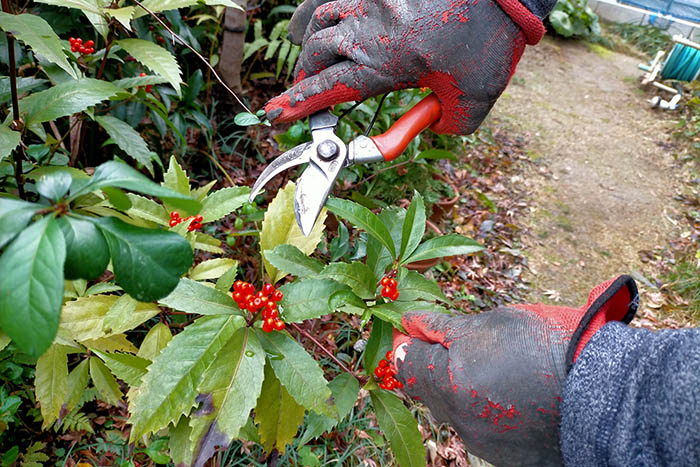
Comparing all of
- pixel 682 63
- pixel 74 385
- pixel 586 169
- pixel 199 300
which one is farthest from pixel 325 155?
pixel 682 63

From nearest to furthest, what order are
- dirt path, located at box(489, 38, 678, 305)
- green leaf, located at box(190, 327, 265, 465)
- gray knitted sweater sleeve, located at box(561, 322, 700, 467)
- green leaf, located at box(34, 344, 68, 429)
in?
gray knitted sweater sleeve, located at box(561, 322, 700, 467) < green leaf, located at box(190, 327, 265, 465) < green leaf, located at box(34, 344, 68, 429) < dirt path, located at box(489, 38, 678, 305)

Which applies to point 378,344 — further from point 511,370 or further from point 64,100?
point 64,100

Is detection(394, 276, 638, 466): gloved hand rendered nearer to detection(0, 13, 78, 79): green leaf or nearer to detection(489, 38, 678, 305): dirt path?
detection(0, 13, 78, 79): green leaf

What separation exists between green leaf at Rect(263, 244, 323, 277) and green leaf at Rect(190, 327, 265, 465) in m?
0.26

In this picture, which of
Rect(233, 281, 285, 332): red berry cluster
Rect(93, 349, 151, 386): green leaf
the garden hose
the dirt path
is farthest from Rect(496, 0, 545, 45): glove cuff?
the garden hose

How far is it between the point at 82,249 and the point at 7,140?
2.48ft

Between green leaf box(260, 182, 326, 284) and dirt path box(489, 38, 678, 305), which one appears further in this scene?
dirt path box(489, 38, 678, 305)

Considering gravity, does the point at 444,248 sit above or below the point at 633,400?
below

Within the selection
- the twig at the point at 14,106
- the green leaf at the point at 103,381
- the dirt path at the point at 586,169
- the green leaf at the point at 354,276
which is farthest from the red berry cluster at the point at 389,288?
the dirt path at the point at 586,169

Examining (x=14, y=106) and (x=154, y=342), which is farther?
(x=154, y=342)

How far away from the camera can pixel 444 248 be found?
57.5 inches

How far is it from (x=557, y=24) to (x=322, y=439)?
781 cm

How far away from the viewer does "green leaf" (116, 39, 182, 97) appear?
144 centimetres

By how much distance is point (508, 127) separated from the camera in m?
5.09
